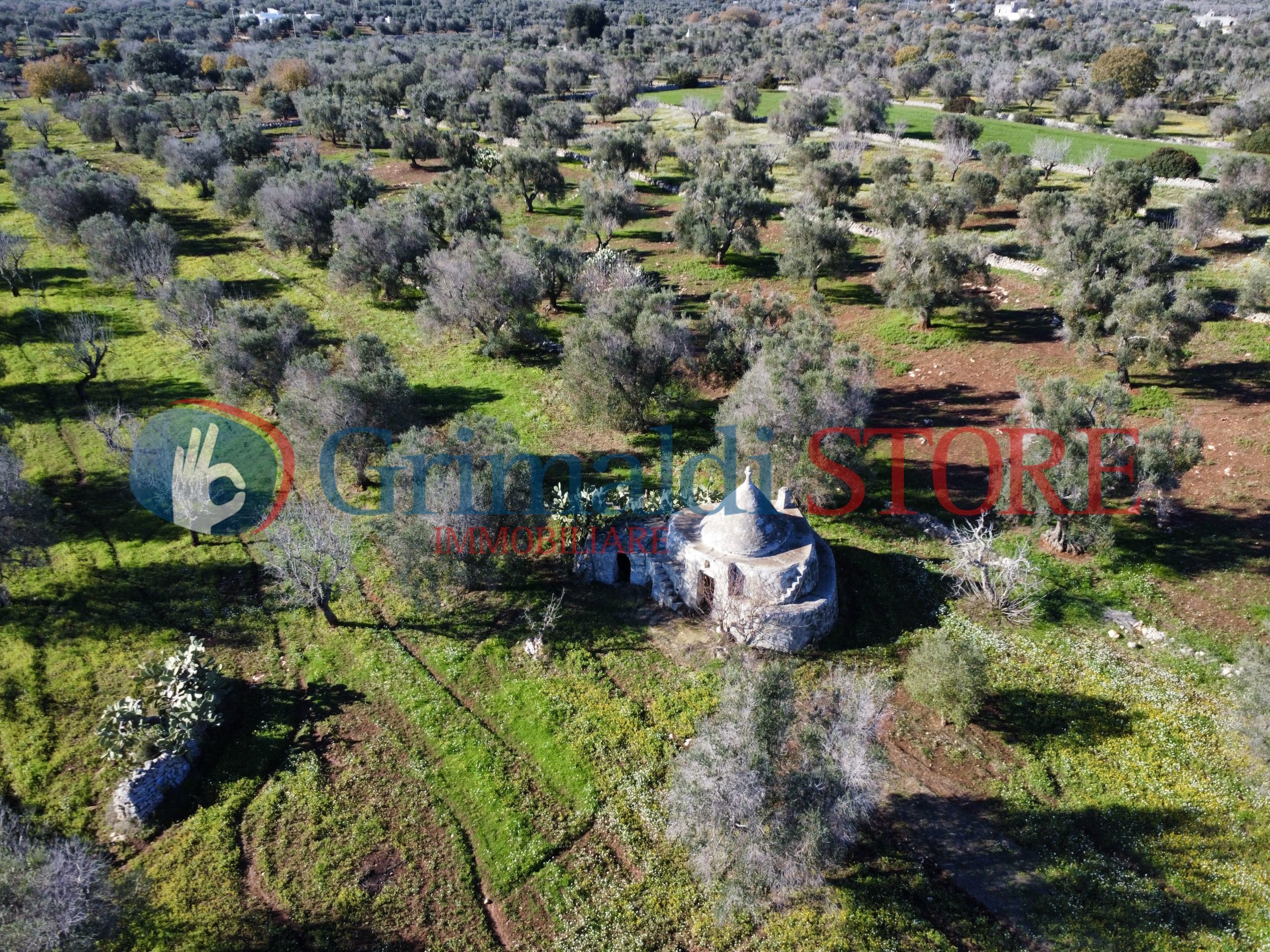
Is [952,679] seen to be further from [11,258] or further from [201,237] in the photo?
[201,237]

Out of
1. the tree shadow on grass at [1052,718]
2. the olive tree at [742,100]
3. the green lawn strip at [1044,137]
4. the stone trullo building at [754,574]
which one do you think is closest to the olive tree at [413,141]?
the olive tree at [742,100]

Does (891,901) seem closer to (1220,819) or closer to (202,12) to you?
(1220,819)

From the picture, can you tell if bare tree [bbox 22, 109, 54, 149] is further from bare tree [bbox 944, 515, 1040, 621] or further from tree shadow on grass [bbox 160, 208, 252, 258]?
bare tree [bbox 944, 515, 1040, 621]

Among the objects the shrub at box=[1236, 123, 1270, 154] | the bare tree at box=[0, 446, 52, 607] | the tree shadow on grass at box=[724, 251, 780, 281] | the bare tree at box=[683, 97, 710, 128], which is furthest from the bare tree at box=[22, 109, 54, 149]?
the shrub at box=[1236, 123, 1270, 154]

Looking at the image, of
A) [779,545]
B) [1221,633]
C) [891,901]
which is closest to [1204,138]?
[1221,633]

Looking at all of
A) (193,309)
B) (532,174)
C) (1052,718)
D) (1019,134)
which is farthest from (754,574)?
(1019,134)

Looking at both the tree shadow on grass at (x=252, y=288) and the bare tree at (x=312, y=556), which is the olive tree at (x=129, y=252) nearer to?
the tree shadow on grass at (x=252, y=288)
